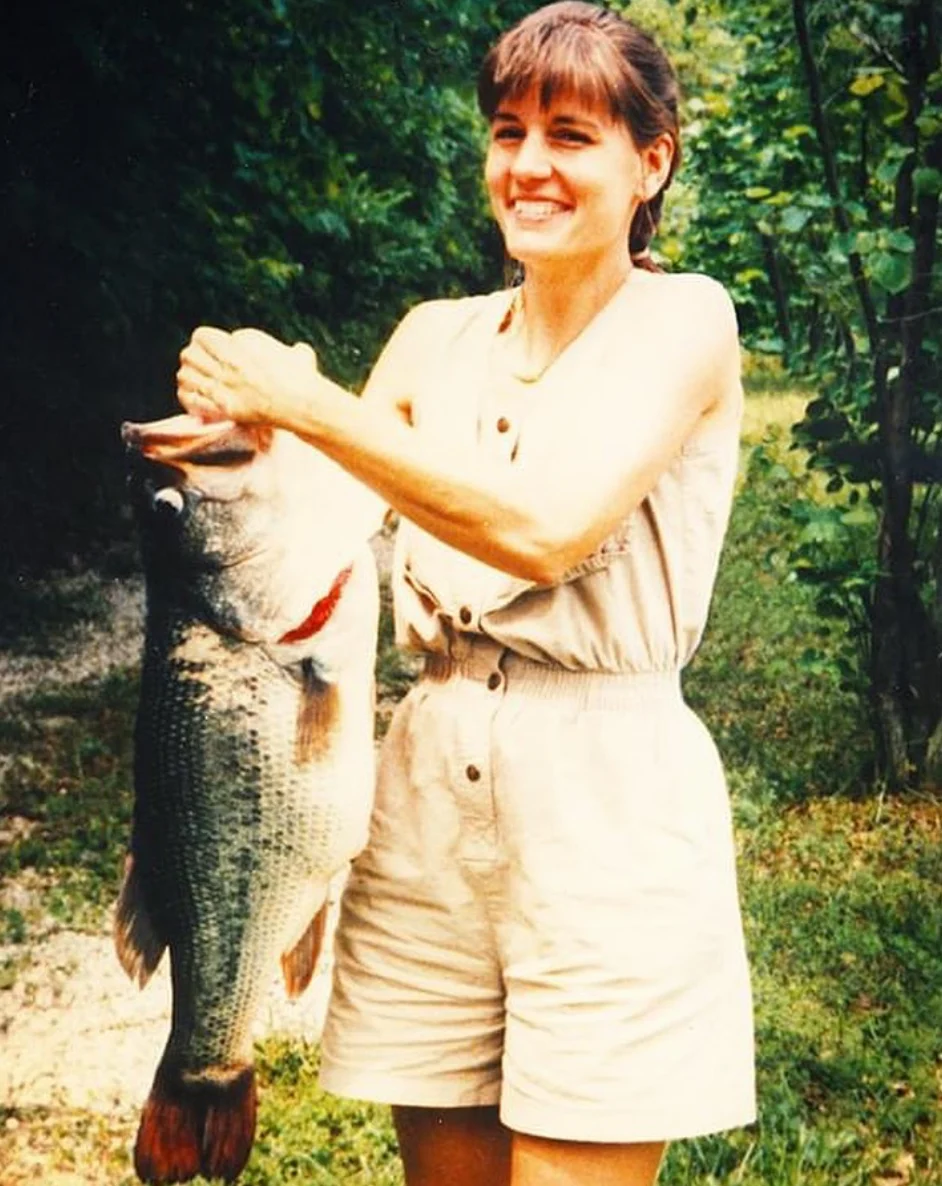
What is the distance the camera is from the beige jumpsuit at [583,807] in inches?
81.0

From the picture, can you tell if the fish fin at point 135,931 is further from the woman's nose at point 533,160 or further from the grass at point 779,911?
the grass at point 779,911

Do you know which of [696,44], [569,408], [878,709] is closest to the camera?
[569,408]

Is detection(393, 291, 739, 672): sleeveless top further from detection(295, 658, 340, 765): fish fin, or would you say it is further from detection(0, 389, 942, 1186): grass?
detection(0, 389, 942, 1186): grass

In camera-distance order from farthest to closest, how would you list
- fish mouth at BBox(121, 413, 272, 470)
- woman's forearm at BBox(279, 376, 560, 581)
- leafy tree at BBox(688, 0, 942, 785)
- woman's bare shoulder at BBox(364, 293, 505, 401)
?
leafy tree at BBox(688, 0, 942, 785) < woman's bare shoulder at BBox(364, 293, 505, 401) < fish mouth at BBox(121, 413, 272, 470) < woman's forearm at BBox(279, 376, 560, 581)

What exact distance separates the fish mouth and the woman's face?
0.40 meters

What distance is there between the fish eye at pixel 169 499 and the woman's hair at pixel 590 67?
0.62 m

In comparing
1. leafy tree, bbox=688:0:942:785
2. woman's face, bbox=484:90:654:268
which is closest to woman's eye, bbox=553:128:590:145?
woman's face, bbox=484:90:654:268

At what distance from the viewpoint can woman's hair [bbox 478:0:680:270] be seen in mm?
2023

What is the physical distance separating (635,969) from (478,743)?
0.33m

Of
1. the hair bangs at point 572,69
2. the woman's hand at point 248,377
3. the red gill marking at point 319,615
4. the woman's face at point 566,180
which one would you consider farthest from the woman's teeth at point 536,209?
the red gill marking at point 319,615

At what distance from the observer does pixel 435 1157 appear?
2.31 m

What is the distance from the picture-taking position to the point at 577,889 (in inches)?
81.0

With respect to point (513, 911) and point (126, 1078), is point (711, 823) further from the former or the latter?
point (126, 1078)

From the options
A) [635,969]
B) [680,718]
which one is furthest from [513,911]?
[680,718]
